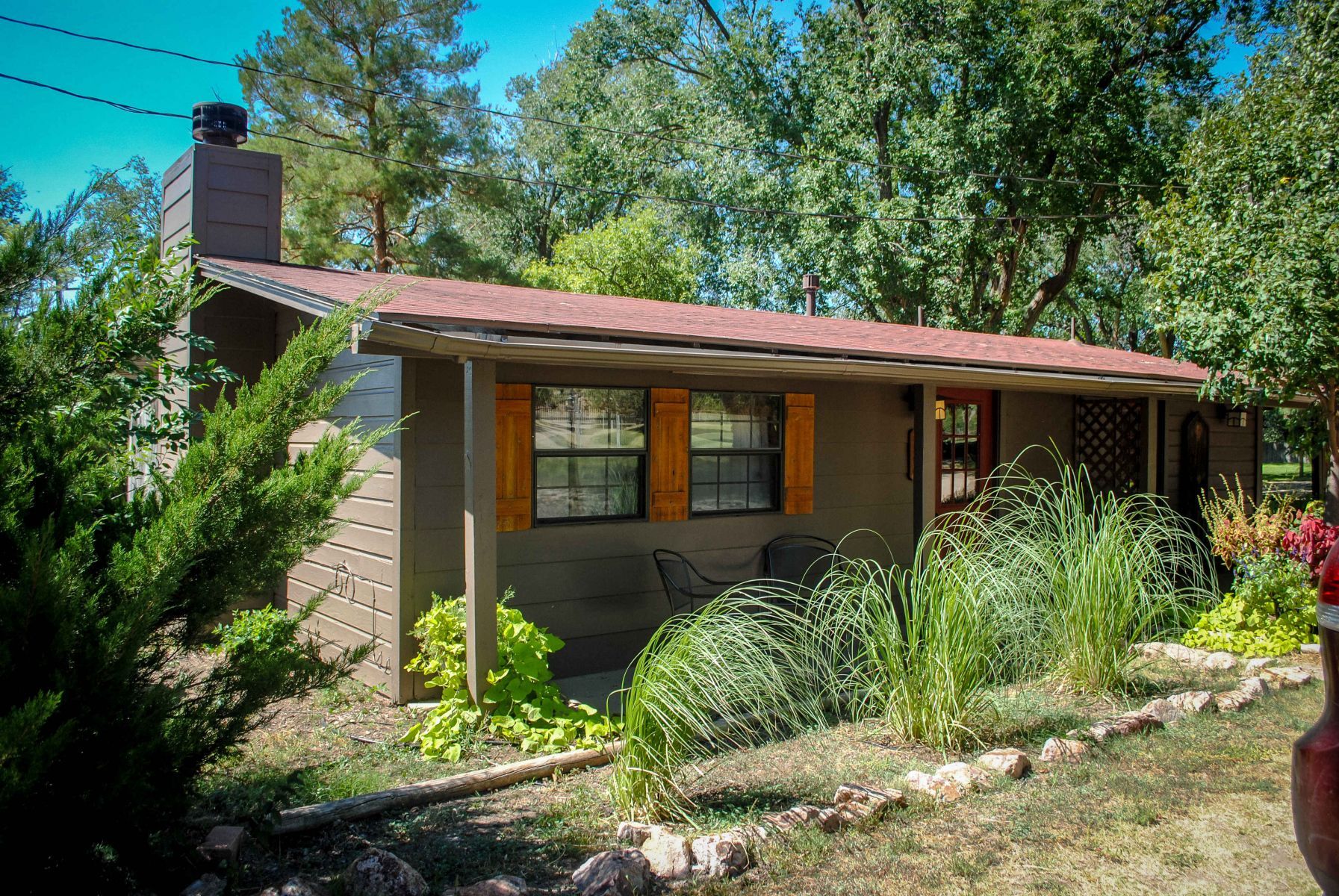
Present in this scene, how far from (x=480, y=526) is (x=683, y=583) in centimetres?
198

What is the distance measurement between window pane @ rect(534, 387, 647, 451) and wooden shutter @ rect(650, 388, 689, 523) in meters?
0.09

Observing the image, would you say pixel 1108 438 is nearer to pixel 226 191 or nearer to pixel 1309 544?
pixel 1309 544

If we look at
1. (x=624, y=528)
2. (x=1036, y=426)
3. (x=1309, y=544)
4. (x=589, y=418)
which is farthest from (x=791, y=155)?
(x=624, y=528)

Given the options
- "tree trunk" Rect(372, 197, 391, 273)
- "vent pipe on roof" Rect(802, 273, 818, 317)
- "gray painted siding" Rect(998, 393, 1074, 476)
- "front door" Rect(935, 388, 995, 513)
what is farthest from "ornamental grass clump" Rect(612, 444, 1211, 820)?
"tree trunk" Rect(372, 197, 391, 273)

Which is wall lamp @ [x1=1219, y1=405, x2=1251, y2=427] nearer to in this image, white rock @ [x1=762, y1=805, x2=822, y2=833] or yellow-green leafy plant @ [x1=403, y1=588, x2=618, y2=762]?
yellow-green leafy plant @ [x1=403, y1=588, x2=618, y2=762]

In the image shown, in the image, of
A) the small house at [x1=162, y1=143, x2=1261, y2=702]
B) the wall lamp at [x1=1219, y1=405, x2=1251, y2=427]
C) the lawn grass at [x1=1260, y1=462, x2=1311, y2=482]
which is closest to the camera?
the small house at [x1=162, y1=143, x2=1261, y2=702]

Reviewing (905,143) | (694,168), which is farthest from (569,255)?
(905,143)

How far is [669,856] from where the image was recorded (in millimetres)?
3039

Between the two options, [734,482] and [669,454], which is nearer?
[669,454]

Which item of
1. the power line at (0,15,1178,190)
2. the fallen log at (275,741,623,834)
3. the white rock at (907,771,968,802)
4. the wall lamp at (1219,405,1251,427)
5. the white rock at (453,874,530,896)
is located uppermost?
the power line at (0,15,1178,190)

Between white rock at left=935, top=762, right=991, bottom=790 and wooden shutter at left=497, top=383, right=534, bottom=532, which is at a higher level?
wooden shutter at left=497, top=383, right=534, bottom=532

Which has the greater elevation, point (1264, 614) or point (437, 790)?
point (1264, 614)

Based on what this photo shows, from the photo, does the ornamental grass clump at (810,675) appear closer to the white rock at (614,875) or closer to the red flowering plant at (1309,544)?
the white rock at (614,875)

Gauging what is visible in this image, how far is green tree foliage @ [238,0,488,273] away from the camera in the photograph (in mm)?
18688
